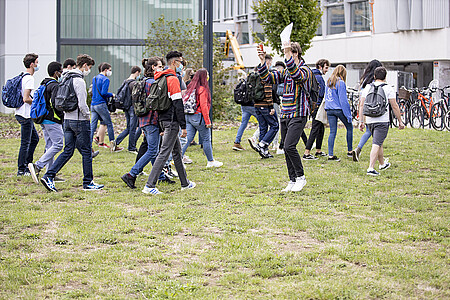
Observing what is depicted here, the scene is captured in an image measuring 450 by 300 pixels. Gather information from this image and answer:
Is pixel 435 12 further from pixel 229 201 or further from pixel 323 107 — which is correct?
pixel 229 201

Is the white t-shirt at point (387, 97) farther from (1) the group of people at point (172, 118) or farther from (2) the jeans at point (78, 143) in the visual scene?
(2) the jeans at point (78, 143)


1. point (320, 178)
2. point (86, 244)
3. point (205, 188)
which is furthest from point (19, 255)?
point (320, 178)

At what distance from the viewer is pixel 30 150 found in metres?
10.6

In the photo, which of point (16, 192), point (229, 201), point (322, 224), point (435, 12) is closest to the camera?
point (322, 224)

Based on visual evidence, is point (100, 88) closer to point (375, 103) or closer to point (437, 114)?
point (375, 103)

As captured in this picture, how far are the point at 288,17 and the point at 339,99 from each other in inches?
430

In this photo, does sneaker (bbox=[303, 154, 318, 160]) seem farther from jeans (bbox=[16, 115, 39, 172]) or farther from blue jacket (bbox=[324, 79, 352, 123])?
jeans (bbox=[16, 115, 39, 172])

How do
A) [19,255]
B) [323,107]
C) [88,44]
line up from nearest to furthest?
[19,255], [323,107], [88,44]

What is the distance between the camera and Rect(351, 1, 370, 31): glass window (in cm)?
4344

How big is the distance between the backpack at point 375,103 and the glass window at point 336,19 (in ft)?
121

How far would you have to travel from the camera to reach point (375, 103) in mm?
9984

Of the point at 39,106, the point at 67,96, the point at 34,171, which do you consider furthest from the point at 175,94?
the point at 34,171

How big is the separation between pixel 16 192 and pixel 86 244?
10.8 ft

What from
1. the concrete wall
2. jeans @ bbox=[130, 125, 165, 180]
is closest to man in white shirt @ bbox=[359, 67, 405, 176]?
jeans @ bbox=[130, 125, 165, 180]
